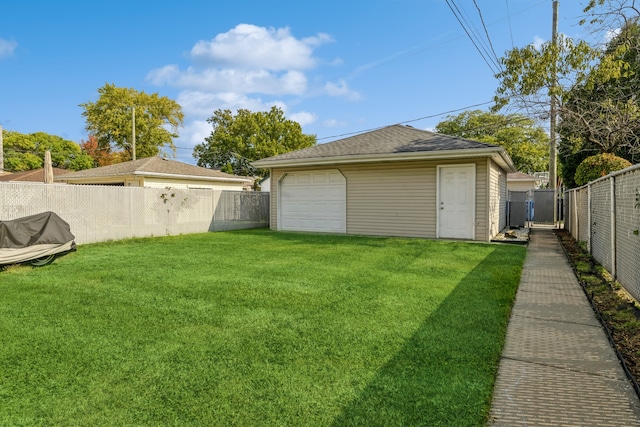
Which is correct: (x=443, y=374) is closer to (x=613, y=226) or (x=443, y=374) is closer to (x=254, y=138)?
(x=613, y=226)

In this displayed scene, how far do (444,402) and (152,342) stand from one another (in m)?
2.36

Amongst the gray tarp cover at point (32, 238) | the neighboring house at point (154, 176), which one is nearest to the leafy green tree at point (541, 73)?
the gray tarp cover at point (32, 238)

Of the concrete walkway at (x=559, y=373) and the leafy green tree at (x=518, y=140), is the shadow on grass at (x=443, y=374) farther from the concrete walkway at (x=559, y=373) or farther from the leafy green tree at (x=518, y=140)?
the leafy green tree at (x=518, y=140)

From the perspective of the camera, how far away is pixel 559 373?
8.73 ft

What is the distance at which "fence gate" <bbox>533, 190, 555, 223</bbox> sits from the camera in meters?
16.9

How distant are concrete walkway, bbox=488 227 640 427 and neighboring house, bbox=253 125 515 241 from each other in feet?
19.6

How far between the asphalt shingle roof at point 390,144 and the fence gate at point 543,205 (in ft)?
25.9

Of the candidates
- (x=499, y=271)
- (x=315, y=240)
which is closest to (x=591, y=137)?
(x=499, y=271)

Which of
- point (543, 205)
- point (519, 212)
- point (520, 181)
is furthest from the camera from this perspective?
point (520, 181)

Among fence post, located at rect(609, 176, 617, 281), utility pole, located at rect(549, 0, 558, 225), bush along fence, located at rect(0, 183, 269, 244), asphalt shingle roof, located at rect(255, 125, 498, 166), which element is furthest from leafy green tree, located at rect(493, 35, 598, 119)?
bush along fence, located at rect(0, 183, 269, 244)

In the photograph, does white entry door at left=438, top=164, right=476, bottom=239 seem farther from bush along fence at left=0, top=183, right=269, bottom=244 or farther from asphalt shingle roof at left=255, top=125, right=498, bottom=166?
bush along fence at left=0, top=183, right=269, bottom=244

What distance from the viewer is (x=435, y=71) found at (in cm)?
1408

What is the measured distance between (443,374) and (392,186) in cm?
910

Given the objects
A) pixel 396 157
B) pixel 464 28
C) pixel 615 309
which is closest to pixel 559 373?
pixel 615 309
